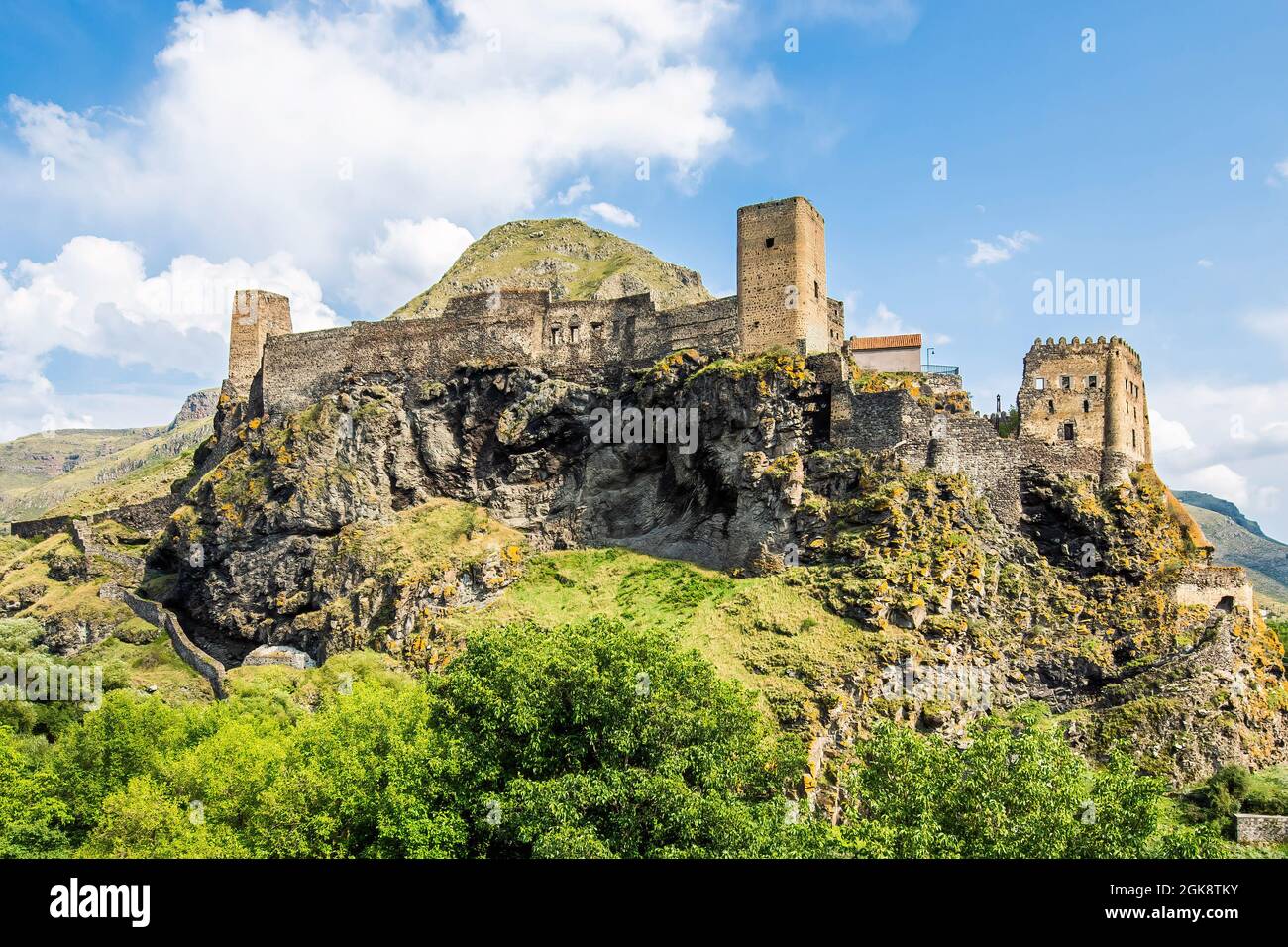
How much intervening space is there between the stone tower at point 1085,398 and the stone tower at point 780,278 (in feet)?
32.2

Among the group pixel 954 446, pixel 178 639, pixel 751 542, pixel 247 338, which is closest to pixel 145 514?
pixel 247 338

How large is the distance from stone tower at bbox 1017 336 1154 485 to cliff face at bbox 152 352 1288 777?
2514mm

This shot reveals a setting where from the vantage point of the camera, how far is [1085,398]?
48312 millimetres

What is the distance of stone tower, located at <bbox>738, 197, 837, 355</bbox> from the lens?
163 ft

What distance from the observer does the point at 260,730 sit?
3919 cm

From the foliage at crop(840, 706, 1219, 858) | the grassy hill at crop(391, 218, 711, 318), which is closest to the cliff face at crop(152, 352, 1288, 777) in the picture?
the foliage at crop(840, 706, 1219, 858)

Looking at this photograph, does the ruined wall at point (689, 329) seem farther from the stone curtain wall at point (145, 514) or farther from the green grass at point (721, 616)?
the stone curtain wall at point (145, 514)

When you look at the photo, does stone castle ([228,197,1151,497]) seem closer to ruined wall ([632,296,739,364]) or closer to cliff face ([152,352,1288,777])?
ruined wall ([632,296,739,364])

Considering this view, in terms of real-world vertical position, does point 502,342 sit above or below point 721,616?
above

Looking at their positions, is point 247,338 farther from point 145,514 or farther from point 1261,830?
point 1261,830

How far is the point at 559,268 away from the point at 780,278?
46.3m

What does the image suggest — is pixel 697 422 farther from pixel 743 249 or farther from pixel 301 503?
pixel 301 503
